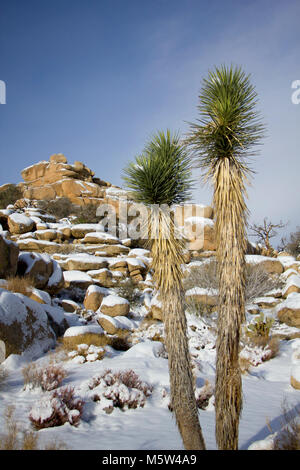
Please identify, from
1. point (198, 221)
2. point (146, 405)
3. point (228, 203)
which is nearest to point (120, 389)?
point (146, 405)

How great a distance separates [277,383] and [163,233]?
6.99m

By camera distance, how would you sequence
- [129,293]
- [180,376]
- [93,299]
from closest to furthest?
[180,376], [93,299], [129,293]

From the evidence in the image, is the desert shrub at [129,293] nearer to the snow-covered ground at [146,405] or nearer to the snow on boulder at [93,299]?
the snow on boulder at [93,299]

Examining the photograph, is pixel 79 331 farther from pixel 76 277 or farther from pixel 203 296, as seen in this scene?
pixel 76 277

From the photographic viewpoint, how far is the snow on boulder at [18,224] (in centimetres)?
2428

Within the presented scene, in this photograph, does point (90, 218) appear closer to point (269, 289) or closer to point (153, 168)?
point (269, 289)

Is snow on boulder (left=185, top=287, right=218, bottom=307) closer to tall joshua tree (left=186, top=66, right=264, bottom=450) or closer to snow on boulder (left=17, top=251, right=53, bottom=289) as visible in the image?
snow on boulder (left=17, top=251, right=53, bottom=289)

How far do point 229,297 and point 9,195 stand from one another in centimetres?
4378

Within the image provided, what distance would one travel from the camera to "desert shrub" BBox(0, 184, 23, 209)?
125 ft

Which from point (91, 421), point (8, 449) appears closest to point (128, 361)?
point (91, 421)

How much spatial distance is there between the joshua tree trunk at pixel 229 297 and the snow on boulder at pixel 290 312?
11107mm

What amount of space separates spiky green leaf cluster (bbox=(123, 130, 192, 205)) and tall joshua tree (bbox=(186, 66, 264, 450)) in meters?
0.41

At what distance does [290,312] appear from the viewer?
1267 cm
